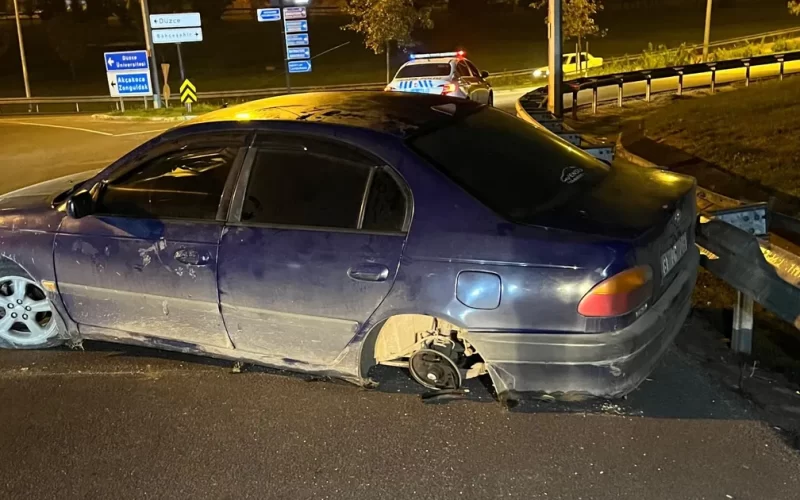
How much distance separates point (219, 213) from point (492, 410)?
1843mm

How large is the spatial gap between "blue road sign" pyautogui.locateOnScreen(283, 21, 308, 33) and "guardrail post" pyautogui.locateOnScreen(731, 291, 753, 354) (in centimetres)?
2914

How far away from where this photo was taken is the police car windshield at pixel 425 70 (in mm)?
18244

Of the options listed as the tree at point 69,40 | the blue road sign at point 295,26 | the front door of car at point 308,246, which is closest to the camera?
the front door of car at point 308,246

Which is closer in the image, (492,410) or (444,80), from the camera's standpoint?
(492,410)

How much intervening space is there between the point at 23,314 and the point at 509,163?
3340 mm

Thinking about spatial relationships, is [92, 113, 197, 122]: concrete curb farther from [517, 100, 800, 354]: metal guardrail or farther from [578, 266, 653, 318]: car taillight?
[578, 266, 653, 318]: car taillight

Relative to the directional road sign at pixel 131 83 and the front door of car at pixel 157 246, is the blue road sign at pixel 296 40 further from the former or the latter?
the front door of car at pixel 157 246

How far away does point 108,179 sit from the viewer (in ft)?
15.4

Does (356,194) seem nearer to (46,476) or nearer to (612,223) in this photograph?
(612,223)

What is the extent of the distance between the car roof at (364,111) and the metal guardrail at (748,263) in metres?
1.65

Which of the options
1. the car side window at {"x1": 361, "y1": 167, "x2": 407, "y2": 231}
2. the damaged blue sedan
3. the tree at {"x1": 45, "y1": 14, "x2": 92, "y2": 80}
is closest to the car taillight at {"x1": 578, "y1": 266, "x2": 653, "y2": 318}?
the damaged blue sedan

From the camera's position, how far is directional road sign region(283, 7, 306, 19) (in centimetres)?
3088

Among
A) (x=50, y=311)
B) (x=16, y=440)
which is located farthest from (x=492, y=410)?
(x=50, y=311)

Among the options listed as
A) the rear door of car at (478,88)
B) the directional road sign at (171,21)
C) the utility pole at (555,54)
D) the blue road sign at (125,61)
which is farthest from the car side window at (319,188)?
the directional road sign at (171,21)
